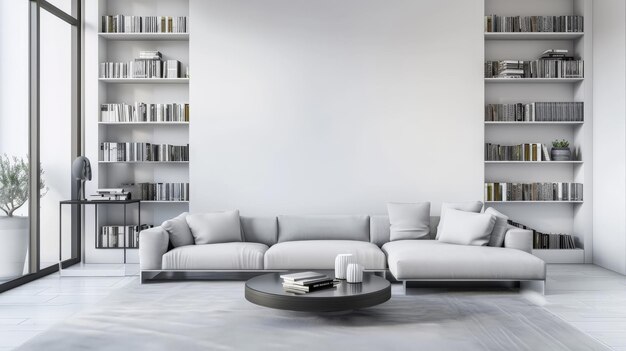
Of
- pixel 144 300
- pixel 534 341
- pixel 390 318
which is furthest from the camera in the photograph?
pixel 144 300

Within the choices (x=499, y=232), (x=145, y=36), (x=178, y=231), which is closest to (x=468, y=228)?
(x=499, y=232)

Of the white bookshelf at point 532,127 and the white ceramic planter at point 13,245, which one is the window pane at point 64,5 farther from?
the white bookshelf at point 532,127

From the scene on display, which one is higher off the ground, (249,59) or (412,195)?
(249,59)

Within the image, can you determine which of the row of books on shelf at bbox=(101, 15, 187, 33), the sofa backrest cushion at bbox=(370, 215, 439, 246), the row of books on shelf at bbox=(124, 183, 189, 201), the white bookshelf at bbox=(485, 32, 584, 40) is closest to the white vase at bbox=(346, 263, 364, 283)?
the sofa backrest cushion at bbox=(370, 215, 439, 246)

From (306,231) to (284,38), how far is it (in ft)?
7.57

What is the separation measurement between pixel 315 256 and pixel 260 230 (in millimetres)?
978

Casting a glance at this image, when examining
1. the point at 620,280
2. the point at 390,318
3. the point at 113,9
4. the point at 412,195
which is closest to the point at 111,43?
the point at 113,9

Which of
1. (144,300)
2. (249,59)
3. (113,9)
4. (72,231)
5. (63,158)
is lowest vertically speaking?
(144,300)

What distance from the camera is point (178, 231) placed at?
18.8ft

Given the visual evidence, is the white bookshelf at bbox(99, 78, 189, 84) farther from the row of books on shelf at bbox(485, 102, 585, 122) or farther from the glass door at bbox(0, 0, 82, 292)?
the row of books on shelf at bbox(485, 102, 585, 122)

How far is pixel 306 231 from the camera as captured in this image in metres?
6.07

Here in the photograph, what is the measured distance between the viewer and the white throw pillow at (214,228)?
229 inches

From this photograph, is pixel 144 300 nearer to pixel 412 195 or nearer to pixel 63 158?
pixel 63 158

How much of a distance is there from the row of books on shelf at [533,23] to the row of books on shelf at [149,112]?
3812mm
